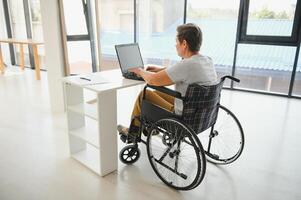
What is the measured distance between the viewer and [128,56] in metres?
2.24

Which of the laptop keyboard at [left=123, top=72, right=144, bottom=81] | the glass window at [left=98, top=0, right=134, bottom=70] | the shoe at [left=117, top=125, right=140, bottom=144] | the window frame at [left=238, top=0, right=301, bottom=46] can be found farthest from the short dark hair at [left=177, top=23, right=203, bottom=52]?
the glass window at [left=98, top=0, right=134, bottom=70]

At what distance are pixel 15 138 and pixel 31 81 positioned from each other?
248 cm

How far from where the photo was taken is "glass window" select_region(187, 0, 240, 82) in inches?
176

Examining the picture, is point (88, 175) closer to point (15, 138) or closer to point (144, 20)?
point (15, 138)

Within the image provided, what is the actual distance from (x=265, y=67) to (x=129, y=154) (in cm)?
345

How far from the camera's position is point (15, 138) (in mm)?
2605

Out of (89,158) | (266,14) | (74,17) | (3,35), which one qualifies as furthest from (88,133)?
(3,35)

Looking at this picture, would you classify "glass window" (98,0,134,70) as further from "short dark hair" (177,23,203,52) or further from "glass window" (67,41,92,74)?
"short dark hair" (177,23,203,52)

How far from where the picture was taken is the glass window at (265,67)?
423 centimetres

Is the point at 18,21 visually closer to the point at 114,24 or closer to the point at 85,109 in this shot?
the point at 114,24

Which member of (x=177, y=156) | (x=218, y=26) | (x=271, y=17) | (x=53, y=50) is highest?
(x=271, y=17)

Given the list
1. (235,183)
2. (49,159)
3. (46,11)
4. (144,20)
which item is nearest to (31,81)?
(46,11)

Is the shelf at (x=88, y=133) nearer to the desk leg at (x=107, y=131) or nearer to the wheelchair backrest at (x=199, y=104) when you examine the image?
the desk leg at (x=107, y=131)

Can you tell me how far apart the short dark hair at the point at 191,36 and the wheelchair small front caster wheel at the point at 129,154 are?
95 centimetres
